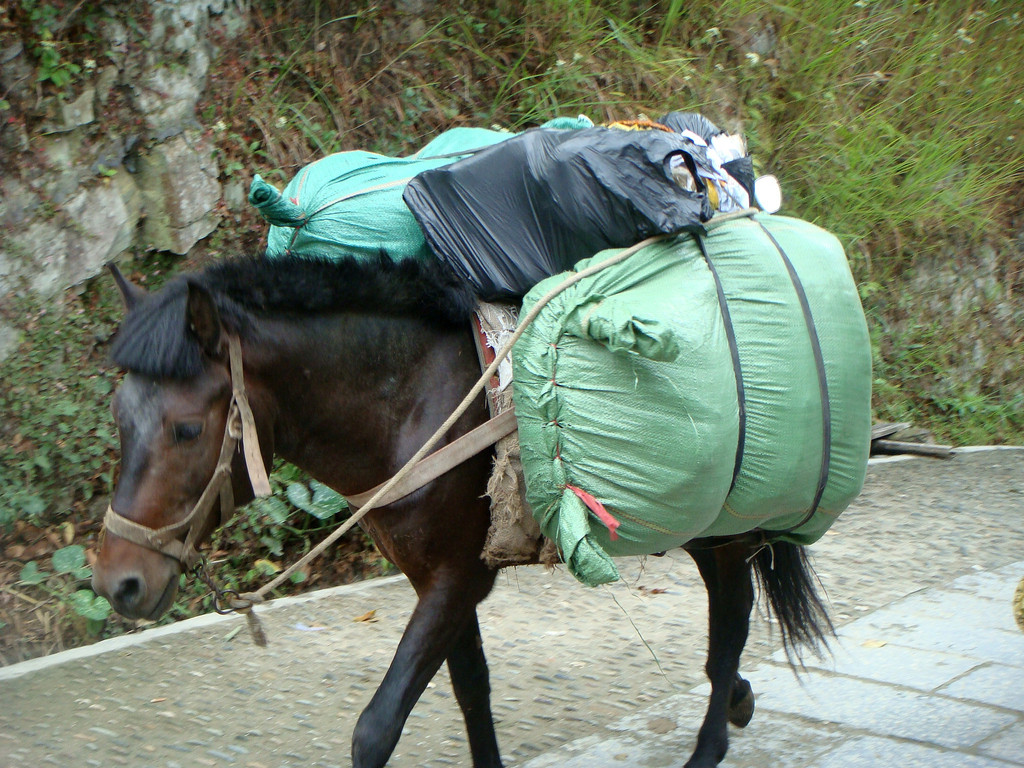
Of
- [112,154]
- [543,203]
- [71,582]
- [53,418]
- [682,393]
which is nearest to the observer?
[682,393]

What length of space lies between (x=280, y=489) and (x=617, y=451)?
316 cm

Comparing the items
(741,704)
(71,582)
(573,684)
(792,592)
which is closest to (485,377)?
(792,592)

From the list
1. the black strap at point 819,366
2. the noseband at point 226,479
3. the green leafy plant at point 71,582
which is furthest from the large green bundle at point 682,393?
the green leafy plant at point 71,582

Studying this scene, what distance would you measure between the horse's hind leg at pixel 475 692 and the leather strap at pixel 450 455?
56 centimetres

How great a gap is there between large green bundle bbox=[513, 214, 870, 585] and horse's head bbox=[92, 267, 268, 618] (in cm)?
75

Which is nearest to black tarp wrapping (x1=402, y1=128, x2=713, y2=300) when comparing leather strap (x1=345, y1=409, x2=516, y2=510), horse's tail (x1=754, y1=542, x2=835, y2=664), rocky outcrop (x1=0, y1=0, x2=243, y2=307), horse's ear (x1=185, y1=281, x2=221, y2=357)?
leather strap (x1=345, y1=409, x2=516, y2=510)

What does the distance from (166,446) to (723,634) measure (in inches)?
78.2

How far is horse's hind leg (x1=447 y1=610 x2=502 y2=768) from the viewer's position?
296 centimetres

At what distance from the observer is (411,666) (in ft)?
8.13

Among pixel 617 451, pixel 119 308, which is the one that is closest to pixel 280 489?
pixel 119 308

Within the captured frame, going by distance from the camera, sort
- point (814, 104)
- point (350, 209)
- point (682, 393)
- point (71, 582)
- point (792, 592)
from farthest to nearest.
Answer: point (814, 104)
point (71, 582)
point (792, 592)
point (350, 209)
point (682, 393)

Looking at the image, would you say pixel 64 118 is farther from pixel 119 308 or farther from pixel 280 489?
pixel 280 489

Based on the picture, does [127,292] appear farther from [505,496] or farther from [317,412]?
[505,496]

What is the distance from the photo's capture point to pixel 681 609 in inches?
197
